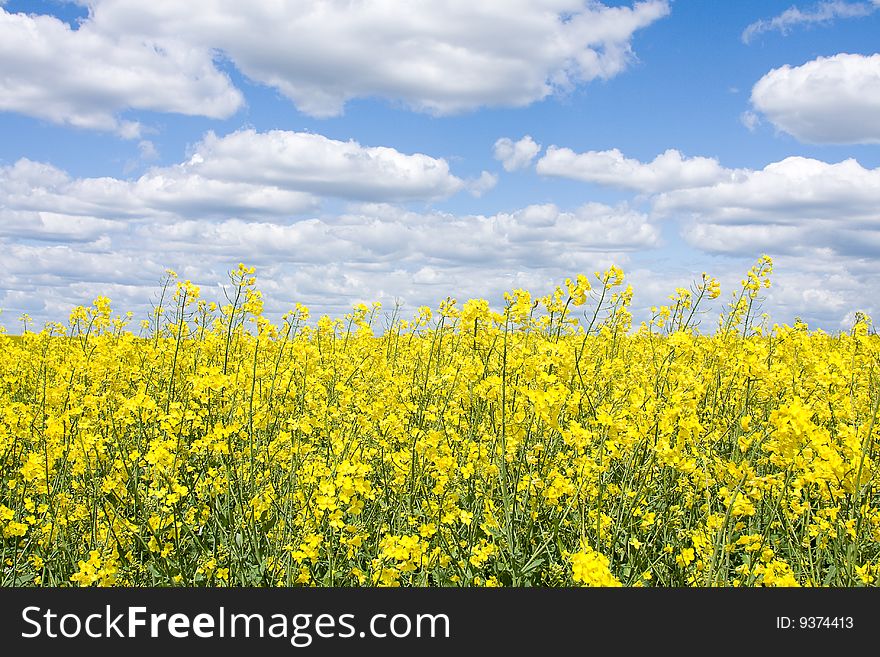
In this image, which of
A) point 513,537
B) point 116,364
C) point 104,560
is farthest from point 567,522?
point 116,364

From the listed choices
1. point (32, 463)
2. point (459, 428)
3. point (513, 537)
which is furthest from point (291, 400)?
point (513, 537)

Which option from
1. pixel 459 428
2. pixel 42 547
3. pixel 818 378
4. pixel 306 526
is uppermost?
pixel 818 378

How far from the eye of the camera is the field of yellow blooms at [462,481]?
10.8ft

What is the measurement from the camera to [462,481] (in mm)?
4246

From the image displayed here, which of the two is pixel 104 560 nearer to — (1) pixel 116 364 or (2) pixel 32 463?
(2) pixel 32 463

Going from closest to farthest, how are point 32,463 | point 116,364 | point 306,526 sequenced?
point 306,526 < point 32,463 < point 116,364

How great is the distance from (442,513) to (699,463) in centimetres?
144

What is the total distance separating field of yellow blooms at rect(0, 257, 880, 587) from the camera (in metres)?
3.30

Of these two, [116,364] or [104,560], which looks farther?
[116,364]

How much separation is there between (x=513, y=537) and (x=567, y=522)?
0.29 meters

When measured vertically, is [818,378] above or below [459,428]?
above

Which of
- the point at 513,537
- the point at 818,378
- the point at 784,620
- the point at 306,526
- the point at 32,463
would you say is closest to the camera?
the point at 784,620

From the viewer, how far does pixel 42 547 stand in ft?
13.0

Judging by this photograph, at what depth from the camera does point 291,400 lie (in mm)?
5141
